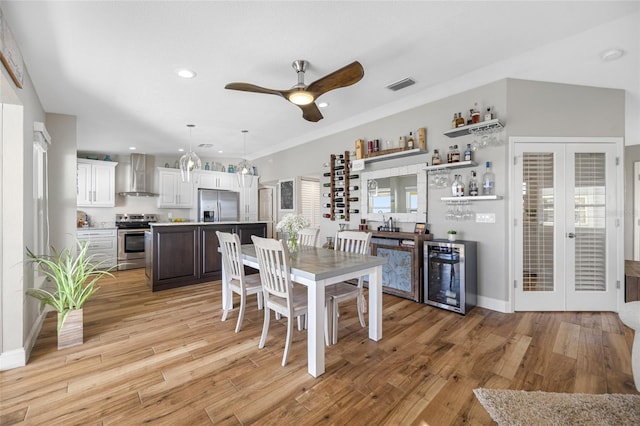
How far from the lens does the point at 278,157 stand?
6492 millimetres

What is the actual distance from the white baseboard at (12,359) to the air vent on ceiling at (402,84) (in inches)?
170

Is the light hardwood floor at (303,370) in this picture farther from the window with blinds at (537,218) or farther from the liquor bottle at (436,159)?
the liquor bottle at (436,159)

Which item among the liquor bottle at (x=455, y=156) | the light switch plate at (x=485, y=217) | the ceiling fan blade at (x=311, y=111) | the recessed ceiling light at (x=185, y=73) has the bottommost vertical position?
the light switch plate at (x=485, y=217)

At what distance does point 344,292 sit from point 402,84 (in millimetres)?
2574

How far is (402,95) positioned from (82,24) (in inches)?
133

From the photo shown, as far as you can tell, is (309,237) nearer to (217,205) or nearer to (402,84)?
(402,84)

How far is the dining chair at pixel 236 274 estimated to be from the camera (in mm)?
2695

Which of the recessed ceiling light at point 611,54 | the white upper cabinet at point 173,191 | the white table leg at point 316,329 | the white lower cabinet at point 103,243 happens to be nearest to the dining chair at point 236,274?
the white table leg at point 316,329

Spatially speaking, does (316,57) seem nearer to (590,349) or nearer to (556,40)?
(556,40)

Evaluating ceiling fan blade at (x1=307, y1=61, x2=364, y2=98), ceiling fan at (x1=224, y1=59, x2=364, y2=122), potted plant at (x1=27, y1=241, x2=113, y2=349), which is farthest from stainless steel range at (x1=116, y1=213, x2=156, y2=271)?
ceiling fan blade at (x1=307, y1=61, x2=364, y2=98)

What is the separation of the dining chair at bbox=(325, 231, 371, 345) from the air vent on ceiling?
191 centimetres

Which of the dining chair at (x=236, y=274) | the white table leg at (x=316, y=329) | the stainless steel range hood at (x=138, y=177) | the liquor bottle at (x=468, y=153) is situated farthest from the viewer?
the stainless steel range hood at (x=138, y=177)

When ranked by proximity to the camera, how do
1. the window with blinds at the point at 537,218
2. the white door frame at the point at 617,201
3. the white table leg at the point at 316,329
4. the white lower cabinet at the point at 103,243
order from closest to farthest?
1. the white table leg at the point at 316,329
2. the white door frame at the point at 617,201
3. the window with blinds at the point at 537,218
4. the white lower cabinet at the point at 103,243

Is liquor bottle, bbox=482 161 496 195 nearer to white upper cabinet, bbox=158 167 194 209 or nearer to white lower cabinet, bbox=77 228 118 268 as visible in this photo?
white upper cabinet, bbox=158 167 194 209
